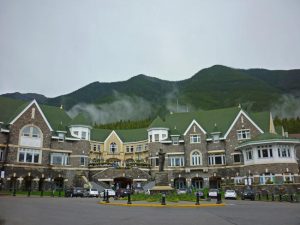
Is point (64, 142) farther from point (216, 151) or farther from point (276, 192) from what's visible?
point (276, 192)

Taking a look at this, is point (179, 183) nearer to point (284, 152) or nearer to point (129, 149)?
point (129, 149)

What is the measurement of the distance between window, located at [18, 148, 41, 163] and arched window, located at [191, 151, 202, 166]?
27.3 m

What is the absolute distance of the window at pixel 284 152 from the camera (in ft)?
157

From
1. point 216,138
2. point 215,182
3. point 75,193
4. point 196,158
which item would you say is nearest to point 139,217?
point 75,193

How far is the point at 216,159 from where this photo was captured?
56.5m

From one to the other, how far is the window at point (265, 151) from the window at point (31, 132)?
36717 mm

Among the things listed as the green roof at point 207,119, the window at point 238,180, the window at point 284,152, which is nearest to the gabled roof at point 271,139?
the window at point 284,152

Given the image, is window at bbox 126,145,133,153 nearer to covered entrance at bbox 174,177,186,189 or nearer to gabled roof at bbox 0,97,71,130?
gabled roof at bbox 0,97,71,130

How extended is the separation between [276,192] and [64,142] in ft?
119

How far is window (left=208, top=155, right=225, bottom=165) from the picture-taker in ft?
183

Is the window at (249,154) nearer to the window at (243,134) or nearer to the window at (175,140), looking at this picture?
the window at (243,134)

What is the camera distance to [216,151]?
56.6 m

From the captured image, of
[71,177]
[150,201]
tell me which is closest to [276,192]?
[150,201]

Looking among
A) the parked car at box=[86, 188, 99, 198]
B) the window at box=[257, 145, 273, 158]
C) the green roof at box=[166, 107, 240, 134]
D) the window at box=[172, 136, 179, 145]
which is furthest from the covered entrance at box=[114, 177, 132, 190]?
the window at box=[257, 145, 273, 158]
